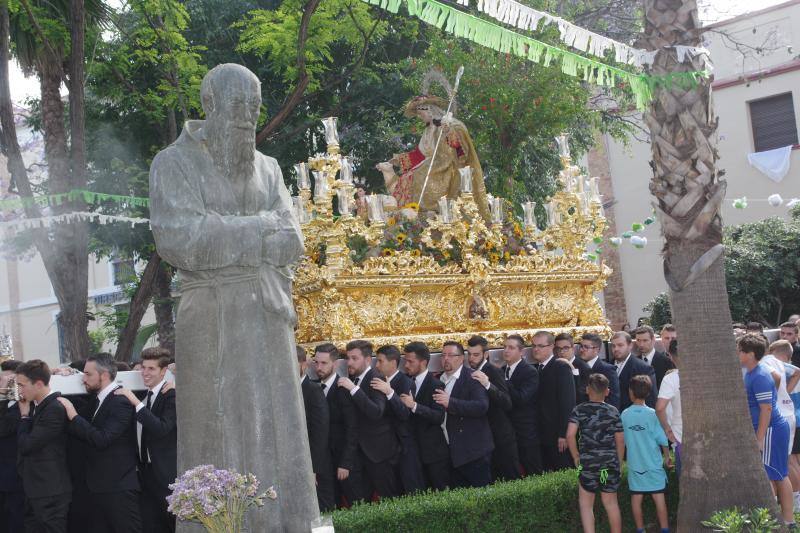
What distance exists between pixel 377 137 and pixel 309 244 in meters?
8.43

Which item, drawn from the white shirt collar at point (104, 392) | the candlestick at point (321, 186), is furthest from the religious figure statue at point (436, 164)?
the white shirt collar at point (104, 392)

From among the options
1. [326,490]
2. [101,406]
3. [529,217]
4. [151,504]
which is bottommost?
[326,490]

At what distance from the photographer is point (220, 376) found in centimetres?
534

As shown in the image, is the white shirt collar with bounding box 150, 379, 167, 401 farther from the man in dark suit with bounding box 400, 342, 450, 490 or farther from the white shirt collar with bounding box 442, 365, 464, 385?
the white shirt collar with bounding box 442, 365, 464, 385

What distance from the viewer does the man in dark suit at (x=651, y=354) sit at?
11.9 meters

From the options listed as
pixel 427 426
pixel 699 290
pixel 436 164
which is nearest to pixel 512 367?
pixel 427 426

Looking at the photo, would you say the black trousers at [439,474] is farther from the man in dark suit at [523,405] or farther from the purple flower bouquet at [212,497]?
the purple flower bouquet at [212,497]

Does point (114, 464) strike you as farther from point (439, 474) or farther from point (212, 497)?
point (212, 497)

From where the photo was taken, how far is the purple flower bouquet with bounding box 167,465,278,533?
4.76m

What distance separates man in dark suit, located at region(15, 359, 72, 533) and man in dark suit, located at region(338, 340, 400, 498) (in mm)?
2629

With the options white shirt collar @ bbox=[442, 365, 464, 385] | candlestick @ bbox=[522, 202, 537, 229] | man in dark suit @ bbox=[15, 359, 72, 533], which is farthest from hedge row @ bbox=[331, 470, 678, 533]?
candlestick @ bbox=[522, 202, 537, 229]

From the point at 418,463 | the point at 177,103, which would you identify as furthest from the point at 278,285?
the point at 177,103

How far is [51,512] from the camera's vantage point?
805 centimetres

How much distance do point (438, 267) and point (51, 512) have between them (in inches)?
189
